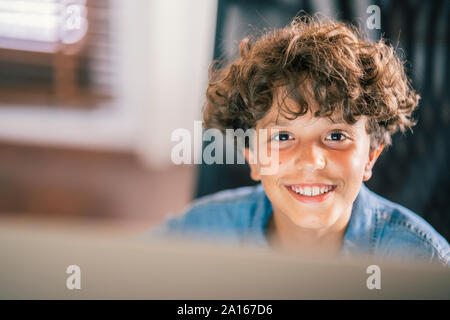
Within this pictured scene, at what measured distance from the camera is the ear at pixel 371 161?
532mm

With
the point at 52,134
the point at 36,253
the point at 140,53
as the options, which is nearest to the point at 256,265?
the point at 36,253

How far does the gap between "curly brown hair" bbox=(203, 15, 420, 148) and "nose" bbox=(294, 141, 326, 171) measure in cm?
4

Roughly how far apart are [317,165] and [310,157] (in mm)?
13

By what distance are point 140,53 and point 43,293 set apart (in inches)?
27.0

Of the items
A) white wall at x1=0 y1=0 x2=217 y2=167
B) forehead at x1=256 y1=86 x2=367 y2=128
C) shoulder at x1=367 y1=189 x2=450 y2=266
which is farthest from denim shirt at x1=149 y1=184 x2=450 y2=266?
white wall at x1=0 y1=0 x2=217 y2=167

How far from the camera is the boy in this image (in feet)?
1.62

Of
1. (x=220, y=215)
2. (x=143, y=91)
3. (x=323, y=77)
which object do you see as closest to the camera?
(x=323, y=77)

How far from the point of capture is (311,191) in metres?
0.52

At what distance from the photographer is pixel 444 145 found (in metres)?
0.60

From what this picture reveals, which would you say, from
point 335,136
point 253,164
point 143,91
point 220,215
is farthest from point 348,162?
point 143,91

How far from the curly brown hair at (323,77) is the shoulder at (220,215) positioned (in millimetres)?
138

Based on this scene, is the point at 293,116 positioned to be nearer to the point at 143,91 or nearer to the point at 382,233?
the point at 382,233

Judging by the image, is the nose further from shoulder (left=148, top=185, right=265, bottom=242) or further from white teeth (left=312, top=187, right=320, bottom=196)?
shoulder (left=148, top=185, right=265, bottom=242)

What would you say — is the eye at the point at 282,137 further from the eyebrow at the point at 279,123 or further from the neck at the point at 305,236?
the neck at the point at 305,236
